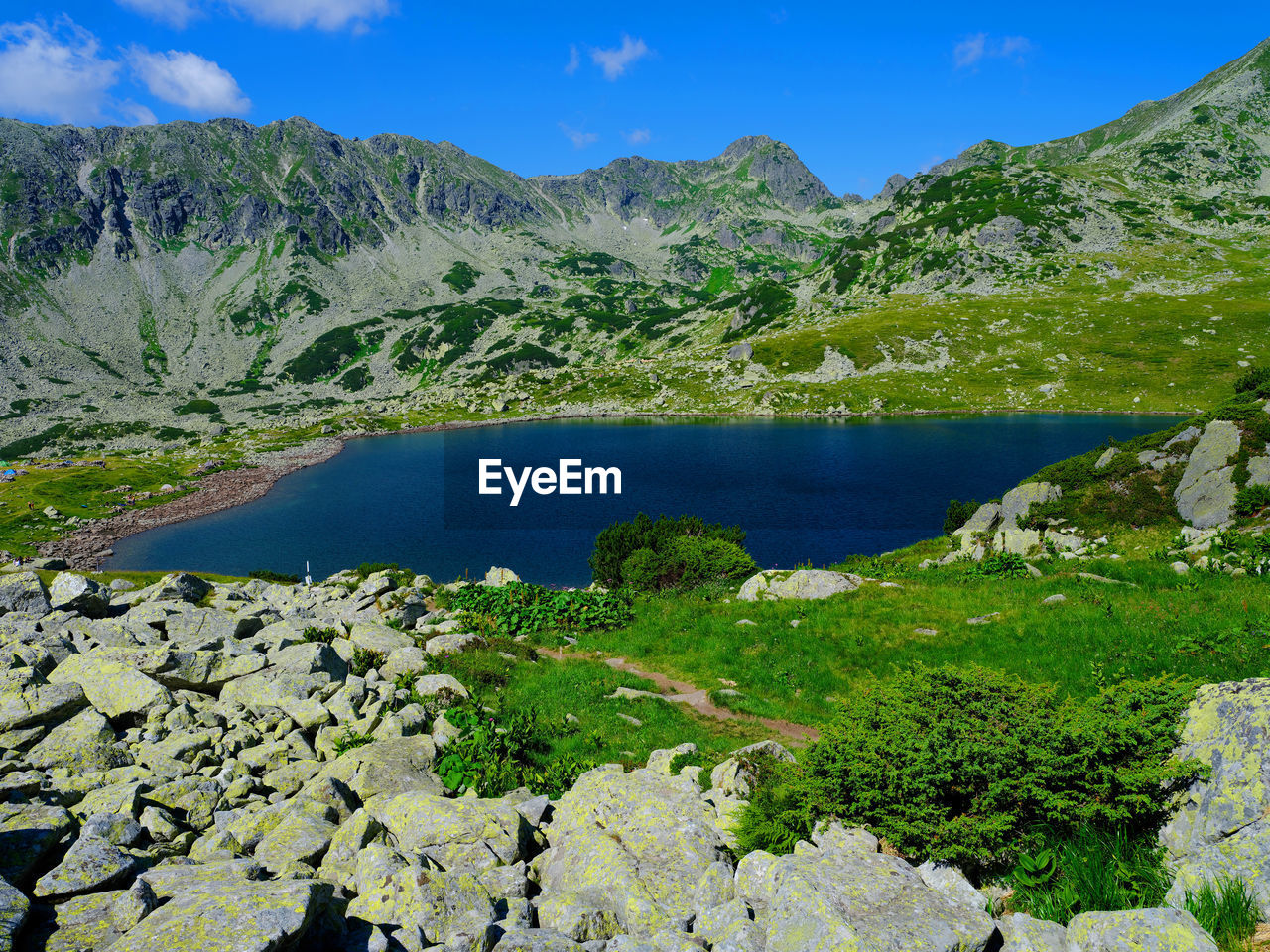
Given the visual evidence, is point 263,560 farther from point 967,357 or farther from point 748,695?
point 967,357

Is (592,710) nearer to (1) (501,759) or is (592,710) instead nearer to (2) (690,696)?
(2) (690,696)

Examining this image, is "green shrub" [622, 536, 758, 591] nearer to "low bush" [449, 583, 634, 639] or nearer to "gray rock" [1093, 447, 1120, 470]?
"low bush" [449, 583, 634, 639]

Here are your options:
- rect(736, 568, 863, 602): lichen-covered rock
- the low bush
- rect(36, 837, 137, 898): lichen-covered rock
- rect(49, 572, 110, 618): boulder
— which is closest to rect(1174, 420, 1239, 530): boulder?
rect(736, 568, 863, 602): lichen-covered rock

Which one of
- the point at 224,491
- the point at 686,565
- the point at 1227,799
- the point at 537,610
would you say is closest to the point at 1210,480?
the point at 686,565

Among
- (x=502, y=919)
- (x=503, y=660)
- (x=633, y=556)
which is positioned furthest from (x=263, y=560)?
(x=502, y=919)

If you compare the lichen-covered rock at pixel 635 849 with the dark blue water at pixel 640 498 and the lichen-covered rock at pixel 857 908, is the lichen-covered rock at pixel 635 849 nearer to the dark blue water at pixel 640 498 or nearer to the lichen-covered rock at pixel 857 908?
the lichen-covered rock at pixel 857 908

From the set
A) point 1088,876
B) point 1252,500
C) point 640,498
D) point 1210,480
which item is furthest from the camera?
point 640,498
